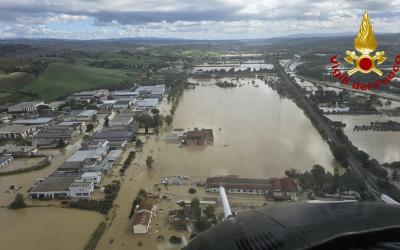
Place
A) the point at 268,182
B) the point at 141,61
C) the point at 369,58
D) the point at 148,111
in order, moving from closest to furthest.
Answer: the point at 369,58
the point at 268,182
the point at 148,111
the point at 141,61

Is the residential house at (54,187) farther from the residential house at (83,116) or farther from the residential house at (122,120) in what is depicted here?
the residential house at (83,116)

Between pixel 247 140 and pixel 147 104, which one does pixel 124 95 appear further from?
pixel 247 140

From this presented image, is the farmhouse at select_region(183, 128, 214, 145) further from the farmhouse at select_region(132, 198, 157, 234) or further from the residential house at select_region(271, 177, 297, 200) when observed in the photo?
the farmhouse at select_region(132, 198, 157, 234)


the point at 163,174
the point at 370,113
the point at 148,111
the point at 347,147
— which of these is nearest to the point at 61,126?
the point at 148,111

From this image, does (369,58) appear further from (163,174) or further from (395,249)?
(163,174)

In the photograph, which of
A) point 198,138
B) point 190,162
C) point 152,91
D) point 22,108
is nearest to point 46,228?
point 190,162

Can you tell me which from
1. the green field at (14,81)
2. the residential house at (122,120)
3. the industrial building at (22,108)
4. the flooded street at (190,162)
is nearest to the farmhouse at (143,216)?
the flooded street at (190,162)

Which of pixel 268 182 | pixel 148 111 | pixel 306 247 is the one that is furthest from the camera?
pixel 148 111
